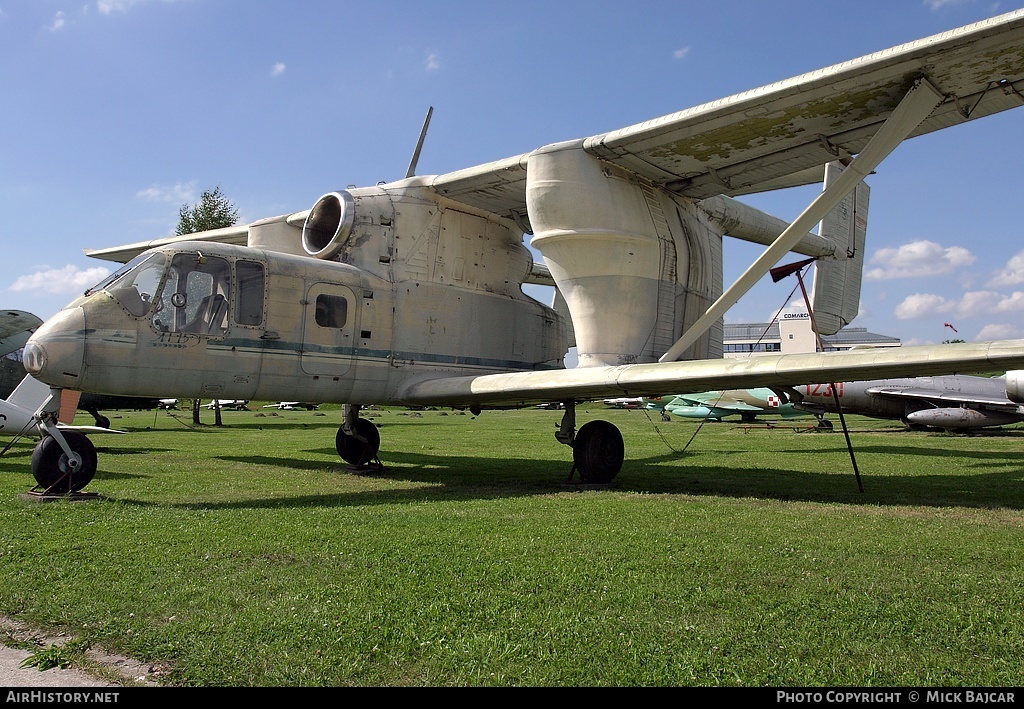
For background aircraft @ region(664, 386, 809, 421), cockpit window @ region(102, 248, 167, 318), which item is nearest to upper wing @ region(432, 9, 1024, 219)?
cockpit window @ region(102, 248, 167, 318)

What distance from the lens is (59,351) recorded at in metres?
8.01

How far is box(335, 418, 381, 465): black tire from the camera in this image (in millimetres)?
12305

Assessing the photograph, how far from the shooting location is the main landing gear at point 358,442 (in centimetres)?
1226

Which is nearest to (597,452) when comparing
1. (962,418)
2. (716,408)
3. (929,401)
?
(962,418)

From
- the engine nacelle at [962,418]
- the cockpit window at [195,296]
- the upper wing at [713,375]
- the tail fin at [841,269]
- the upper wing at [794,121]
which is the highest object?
the upper wing at [794,121]

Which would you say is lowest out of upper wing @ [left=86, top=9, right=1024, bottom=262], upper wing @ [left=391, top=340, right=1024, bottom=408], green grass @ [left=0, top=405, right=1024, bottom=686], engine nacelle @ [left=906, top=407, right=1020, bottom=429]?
green grass @ [left=0, top=405, right=1024, bottom=686]

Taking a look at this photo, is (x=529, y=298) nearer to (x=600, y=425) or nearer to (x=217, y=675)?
(x=600, y=425)

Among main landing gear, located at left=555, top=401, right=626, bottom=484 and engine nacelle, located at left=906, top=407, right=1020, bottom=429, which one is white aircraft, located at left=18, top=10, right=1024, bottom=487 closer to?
main landing gear, located at left=555, top=401, right=626, bottom=484

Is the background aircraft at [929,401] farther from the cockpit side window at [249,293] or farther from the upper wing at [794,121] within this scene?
the cockpit side window at [249,293]

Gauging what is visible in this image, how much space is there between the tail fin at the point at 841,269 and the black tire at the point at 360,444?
8013 millimetres

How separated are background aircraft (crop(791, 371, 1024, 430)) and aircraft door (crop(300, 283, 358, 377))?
54.2 ft

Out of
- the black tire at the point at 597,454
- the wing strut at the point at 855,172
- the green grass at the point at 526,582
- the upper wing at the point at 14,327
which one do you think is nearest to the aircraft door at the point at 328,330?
the green grass at the point at 526,582

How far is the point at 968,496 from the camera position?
9219 millimetres

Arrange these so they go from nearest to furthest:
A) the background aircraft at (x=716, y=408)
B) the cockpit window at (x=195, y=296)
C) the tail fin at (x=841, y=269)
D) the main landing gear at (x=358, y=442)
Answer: the cockpit window at (x=195, y=296), the main landing gear at (x=358, y=442), the tail fin at (x=841, y=269), the background aircraft at (x=716, y=408)
